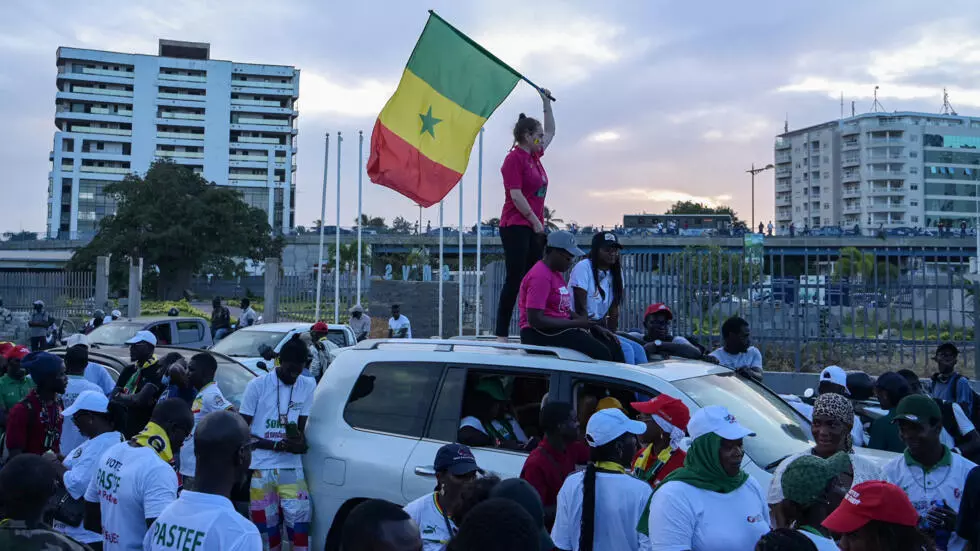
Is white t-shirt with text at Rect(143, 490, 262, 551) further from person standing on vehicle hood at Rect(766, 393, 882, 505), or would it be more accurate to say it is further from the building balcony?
the building balcony

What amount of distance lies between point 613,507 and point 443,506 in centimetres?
75

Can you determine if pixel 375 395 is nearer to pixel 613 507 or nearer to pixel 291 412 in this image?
pixel 291 412

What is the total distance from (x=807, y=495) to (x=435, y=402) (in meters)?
2.68

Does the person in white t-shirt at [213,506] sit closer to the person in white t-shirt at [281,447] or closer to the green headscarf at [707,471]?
the green headscarf at [707,471]

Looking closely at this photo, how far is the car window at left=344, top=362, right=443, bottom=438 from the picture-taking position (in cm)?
569

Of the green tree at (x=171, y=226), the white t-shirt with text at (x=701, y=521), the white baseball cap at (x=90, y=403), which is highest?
the green tree at (x=171, y=226)

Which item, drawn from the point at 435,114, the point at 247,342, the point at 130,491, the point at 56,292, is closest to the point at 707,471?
the point at 130,491

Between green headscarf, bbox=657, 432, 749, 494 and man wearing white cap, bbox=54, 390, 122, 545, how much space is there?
3.18 metres

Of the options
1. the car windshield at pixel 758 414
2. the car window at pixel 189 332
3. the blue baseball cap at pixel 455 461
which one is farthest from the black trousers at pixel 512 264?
the car window at pixel 189 332

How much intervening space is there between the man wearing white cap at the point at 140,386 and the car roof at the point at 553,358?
1760mm

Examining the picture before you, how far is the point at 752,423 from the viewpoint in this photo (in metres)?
5.22

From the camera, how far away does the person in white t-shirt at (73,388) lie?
618 centimetres

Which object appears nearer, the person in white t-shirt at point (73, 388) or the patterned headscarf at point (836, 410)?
the patterned headscarf at point (836, 410)

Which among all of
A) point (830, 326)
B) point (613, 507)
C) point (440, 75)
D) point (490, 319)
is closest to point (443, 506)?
point (613, 507)
